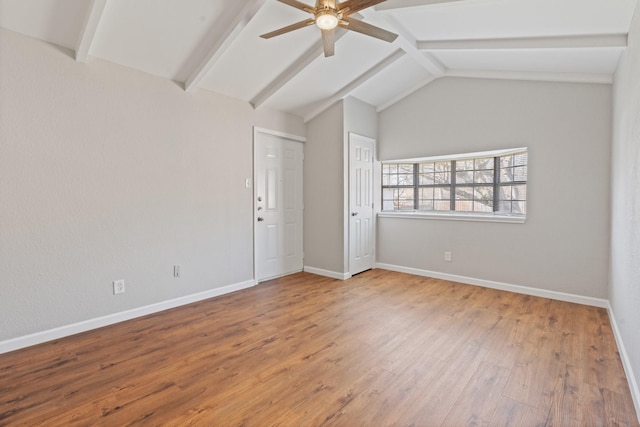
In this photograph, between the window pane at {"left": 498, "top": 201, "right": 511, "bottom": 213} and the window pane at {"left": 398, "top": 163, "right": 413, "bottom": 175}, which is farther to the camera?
the window pane at {"left": 398, "top": 163, "right": 413, "bottom": 175}

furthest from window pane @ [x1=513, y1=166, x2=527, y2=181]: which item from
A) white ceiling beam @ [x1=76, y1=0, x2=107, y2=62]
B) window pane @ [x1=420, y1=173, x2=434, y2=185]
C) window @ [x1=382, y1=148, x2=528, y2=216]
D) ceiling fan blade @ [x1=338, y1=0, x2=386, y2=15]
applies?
white ceiling beam @ [x1=76, y1=0, x2=107, y2=62]

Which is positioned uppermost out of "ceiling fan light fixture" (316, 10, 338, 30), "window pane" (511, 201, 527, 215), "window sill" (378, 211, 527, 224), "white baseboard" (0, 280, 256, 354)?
"ceiling fan light fixture" (316, 10, 338, 30)

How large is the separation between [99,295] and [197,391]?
65.4 inches

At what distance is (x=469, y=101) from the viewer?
417cm

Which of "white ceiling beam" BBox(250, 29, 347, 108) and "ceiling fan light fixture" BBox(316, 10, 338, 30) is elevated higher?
"white ceiling beam" BBox(250, 29, 347, 108)

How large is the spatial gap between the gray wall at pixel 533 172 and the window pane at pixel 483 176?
420mm

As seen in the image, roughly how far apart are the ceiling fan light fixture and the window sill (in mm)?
3147

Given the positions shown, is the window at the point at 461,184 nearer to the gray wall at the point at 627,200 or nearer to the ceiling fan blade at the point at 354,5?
the gray wall at the point at 627,200

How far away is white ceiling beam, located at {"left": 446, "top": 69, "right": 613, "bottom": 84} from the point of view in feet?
10.6

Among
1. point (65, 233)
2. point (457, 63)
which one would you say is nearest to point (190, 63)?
point (65, 233)

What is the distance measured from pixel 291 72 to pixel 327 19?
1618mm

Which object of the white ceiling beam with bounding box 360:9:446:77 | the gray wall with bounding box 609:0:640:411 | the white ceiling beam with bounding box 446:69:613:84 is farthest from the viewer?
the white ceiling beam with bounding box 446:69:613:84

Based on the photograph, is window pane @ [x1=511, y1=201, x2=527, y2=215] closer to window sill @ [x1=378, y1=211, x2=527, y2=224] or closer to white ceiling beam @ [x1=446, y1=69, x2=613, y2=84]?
window sill @ [x1=378, y1=211, x2=527, y2=224]

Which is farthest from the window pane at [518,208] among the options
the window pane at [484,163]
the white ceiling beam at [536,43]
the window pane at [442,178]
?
the white ceiling beam at [536,43]
